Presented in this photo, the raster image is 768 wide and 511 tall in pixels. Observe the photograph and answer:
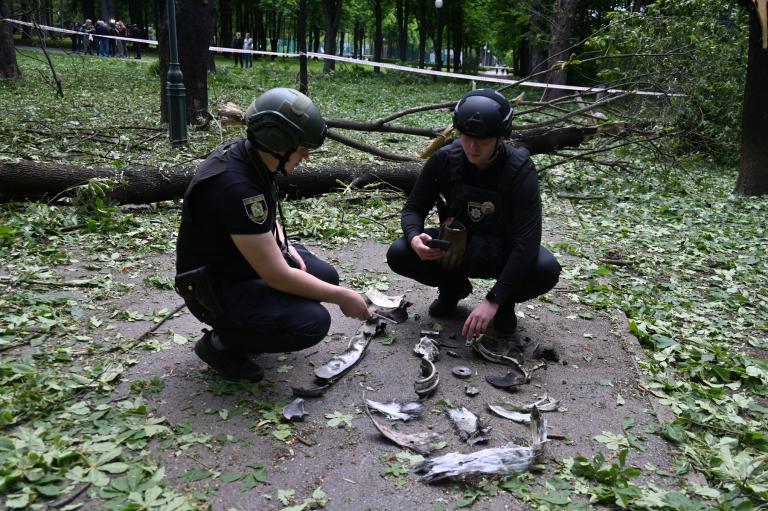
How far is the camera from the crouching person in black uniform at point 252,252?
2.73 m

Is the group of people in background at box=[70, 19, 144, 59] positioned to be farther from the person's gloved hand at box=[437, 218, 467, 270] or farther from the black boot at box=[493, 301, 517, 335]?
the black boot at box=[493, 301, 517, 335]

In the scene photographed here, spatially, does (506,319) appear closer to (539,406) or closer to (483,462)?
(539,406)

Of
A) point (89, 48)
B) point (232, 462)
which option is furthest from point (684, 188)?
point (89, 48)

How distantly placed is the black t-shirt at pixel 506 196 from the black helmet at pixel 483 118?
243 mm

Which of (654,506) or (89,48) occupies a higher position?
(89,48)

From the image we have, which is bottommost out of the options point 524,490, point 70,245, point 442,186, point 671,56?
point 524,490

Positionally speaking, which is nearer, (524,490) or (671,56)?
(524,490)

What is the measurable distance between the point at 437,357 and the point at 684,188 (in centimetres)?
626

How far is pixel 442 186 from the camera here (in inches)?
147

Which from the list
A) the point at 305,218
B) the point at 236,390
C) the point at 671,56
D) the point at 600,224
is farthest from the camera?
the point at 671,56

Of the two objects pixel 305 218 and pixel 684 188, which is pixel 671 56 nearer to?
pixel 684 188

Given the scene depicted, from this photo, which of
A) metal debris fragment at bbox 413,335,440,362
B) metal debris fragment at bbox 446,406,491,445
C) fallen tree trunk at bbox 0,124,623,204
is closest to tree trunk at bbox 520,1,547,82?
fallen tree trunk at bbox 0,124,623,204

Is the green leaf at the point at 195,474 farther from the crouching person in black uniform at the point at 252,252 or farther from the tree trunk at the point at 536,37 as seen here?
the tree trunk at the point at 536,37

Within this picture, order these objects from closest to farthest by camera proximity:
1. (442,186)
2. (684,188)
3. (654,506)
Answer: (654,506) → (442,186) → (684,188)
